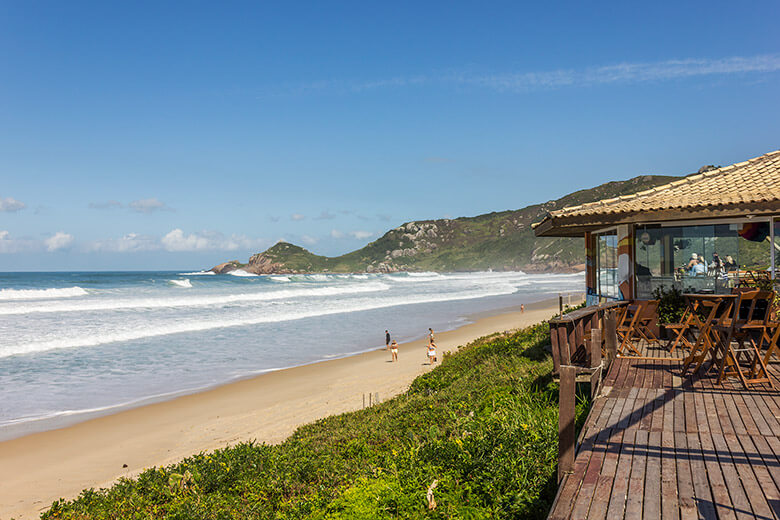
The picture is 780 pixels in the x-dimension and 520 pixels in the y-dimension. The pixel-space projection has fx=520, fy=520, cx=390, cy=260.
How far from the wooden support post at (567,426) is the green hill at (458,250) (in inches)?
4709

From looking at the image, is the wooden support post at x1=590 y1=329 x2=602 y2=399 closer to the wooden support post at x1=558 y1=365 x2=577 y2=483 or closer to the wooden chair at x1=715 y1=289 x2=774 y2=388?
the wooden chair at x1=715 y1=289 x2=774 y2=388

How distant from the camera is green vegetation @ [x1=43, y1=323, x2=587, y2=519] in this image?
14.5 ft

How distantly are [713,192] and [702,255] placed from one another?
1.18m

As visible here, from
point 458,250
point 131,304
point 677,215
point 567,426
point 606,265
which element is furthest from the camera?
point 458,250

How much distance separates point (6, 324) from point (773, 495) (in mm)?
35899

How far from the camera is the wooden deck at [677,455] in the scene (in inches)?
125

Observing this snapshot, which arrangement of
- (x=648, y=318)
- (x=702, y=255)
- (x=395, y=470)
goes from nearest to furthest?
(x=395, y=470), (x=648, y=318), (x=702, y=255)

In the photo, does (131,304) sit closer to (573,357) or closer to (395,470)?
(573,357)

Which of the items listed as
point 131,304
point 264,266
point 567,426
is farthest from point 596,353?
point 264,266

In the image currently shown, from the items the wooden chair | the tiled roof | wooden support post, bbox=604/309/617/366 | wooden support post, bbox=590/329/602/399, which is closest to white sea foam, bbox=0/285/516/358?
the tiled roof

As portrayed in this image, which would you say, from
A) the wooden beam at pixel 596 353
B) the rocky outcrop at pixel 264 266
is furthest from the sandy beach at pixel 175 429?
the rocky outcrop at pixel 264 266

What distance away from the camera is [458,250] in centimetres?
17238

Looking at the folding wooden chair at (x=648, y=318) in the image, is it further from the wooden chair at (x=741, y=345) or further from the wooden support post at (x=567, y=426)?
the wooden support post at (x=567, y=426)

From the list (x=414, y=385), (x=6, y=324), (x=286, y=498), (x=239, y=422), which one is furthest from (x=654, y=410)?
(x=6, y=324)
